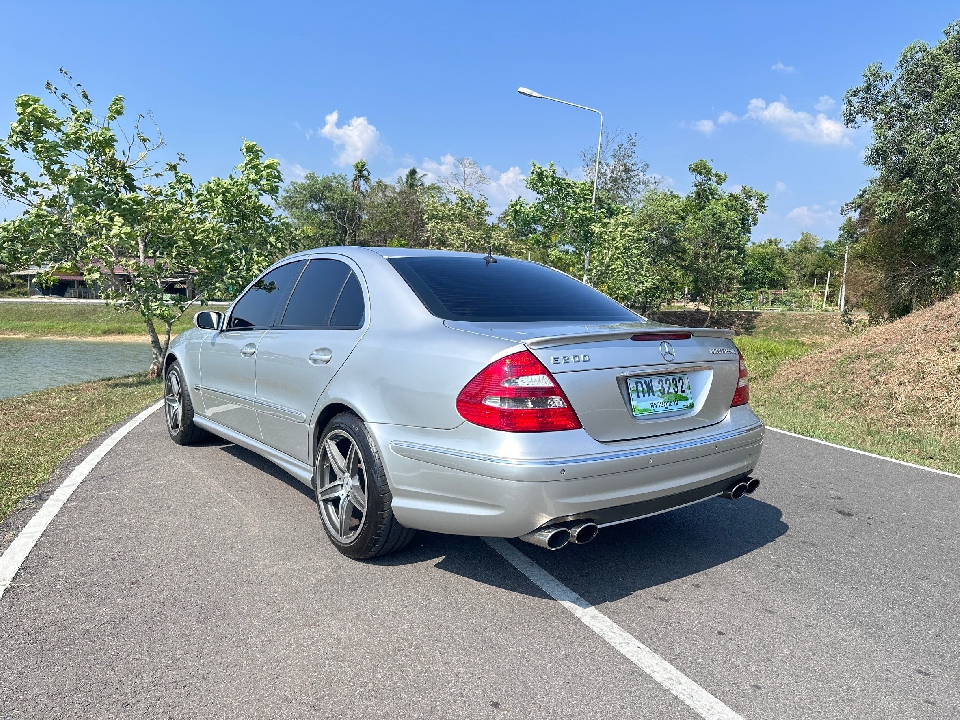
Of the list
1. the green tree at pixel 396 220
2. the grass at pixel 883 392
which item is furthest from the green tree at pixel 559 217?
the green tree at pixel 396 220

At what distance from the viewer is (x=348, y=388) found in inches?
147

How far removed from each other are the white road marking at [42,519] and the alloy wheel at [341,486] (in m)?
1.56

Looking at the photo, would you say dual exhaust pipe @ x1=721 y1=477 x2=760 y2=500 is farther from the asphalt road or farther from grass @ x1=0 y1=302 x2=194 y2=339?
grass @ x1=0 y1=302 x2=194 y2=339

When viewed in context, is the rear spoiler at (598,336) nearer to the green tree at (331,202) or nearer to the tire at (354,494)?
the tire at (354,494)

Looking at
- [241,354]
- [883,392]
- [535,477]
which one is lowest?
[883,392]

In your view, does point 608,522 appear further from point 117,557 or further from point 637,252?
point 637,252

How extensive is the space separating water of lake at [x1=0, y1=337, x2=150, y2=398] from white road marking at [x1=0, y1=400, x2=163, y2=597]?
→ 10.3 metres

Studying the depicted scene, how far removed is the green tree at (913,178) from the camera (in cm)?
1850

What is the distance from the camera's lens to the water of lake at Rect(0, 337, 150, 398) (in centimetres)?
1685

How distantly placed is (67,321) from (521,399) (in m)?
53.0

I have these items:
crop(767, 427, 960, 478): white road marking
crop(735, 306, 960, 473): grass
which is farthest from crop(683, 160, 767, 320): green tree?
crop(767, 427, 960, 478): white road marking

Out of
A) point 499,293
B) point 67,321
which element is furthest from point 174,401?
point 67,321

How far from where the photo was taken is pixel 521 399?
9.89 feet

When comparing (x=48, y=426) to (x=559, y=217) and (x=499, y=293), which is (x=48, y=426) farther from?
(x=559, y=217)
